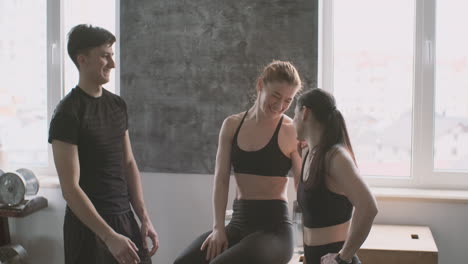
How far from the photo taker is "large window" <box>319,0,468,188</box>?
10.8 ft

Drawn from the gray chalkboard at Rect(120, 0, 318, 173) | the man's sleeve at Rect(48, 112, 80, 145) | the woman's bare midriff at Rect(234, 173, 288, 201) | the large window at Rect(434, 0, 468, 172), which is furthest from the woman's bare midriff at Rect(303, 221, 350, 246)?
the large window at Rect(434, 0, 468, 172)

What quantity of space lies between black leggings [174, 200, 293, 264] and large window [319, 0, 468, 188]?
1.10 metres

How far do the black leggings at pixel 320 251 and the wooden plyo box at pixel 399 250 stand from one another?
0.62m

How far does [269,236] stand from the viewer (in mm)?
2412

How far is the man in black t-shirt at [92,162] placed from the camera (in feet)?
7.22

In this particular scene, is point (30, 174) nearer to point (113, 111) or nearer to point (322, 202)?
point (113, 111)

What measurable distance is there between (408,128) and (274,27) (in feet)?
3.24

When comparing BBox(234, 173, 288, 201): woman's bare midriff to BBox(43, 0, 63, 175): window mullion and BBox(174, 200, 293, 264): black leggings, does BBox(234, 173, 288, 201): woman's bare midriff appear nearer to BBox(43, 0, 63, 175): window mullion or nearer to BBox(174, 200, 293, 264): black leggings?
BBox(174, 200, 293, 264): black leggings

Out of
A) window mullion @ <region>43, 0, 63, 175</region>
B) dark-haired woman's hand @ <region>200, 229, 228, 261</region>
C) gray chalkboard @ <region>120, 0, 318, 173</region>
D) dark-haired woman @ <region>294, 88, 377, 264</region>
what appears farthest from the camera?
window mullion @ <region>43, 0, 63, 175</region>

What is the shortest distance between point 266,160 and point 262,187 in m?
0.12

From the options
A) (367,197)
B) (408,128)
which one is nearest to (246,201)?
(367,197)

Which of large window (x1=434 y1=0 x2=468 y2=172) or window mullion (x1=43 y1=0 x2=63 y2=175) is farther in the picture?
window mullion (x1=43 y1=0 x2=63 y2=175)

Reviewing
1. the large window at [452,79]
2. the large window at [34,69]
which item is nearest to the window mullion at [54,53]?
the large window at [34,69]

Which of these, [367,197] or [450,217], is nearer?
[367,197]
